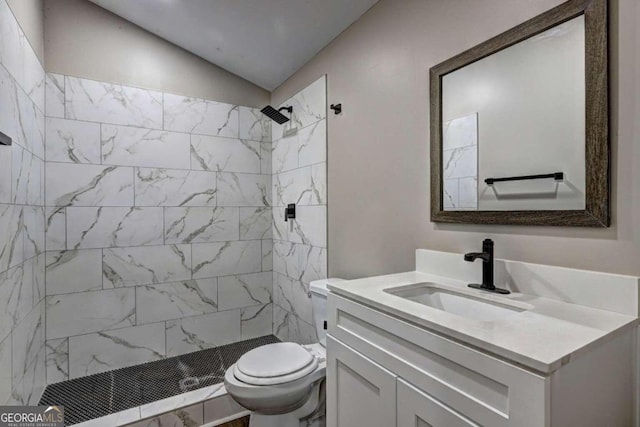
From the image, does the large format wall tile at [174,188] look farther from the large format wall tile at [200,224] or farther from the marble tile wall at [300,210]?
the marble tile wall at [300,210]

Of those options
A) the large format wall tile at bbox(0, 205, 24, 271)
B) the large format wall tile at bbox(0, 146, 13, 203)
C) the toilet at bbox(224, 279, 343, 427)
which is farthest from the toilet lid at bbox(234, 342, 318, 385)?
the large format wall tile at bbox(0, 146, 13, 203)

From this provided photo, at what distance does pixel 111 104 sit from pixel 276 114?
3.91ft

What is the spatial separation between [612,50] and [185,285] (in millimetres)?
2782

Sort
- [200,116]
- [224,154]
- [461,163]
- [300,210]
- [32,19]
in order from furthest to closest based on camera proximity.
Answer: [224,154] < [200,116] < [300,210] < [32,19] < [461,163]

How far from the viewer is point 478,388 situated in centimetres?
75

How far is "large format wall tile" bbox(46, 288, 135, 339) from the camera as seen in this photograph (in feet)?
7.26

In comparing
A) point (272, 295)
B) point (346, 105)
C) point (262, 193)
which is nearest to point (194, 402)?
point (272, 295)

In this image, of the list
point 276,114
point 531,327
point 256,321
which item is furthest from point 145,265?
point 531,327

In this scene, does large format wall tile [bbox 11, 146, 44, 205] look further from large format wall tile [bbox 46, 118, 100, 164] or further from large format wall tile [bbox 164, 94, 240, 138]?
large format wall tile [bbox 164, 94, 240, 138]

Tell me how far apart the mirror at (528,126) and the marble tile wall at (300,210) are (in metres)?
1.02

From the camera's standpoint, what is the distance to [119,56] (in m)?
2.40

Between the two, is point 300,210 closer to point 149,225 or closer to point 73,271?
point 149,225

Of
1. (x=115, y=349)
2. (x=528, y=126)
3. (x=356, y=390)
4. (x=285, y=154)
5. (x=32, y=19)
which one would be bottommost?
(x=115, y=349)

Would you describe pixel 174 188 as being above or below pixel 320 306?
above
